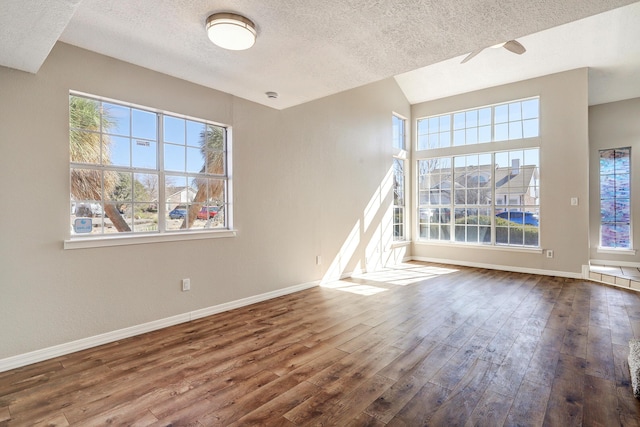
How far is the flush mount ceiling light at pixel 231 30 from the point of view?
2096 millimetres

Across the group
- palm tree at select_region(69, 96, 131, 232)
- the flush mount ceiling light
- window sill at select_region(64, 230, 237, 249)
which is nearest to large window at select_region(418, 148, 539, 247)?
window sill at select_region(64, 230, 237, 249)

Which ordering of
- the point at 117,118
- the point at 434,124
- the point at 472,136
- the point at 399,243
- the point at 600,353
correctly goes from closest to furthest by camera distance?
the point at 600,353, the point at 117,118, the point at 472,136, the point at 399,243, the point at 434,124

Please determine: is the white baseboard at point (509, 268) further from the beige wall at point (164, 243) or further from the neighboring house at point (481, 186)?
the beige wall at point (164, 243)

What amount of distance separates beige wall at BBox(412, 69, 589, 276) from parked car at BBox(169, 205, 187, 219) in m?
5.90

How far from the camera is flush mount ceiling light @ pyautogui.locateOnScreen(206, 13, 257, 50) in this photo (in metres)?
2.10

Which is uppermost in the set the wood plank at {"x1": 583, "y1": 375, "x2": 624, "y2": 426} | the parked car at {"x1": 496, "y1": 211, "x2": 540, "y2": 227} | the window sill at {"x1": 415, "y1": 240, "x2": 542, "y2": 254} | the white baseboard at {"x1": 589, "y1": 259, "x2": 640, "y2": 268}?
the parked car at {"x1": 496, "y1": 211, "x2": 540, "y2": 227}

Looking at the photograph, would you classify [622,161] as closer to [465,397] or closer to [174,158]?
[465,397]

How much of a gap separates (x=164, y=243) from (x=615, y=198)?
313 inches

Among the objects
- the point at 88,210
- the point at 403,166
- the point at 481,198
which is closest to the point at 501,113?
the point at 481,198

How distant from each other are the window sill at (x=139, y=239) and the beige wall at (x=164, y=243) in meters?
0.05

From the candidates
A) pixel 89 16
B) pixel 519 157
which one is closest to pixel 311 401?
pixel 89 16

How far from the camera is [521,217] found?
6004mm

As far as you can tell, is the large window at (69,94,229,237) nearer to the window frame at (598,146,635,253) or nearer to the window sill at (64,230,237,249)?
the window sill at (64,230,237,249)

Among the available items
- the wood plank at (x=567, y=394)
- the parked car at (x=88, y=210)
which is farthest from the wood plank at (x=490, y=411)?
the parked car at (x=88, y=210)
